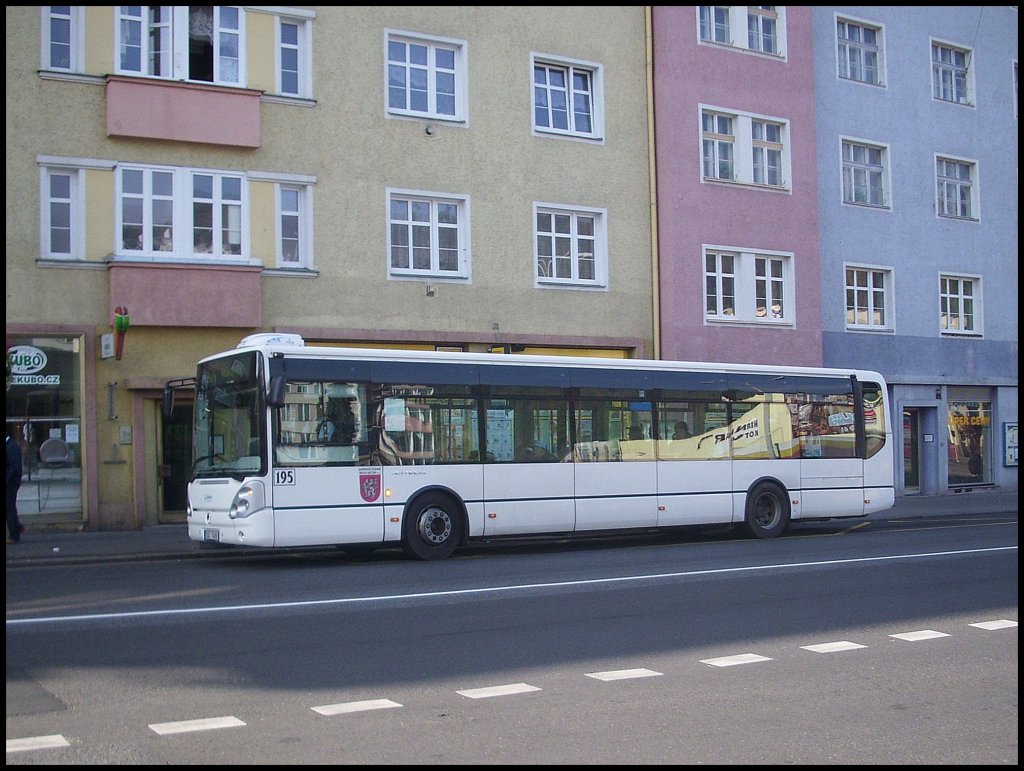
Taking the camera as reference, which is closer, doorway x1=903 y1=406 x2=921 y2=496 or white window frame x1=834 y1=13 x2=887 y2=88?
white window frame x1=834 y1=13 x2=887 y2=88

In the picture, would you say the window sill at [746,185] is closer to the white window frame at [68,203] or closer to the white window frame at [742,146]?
the white window frame at [742,146]

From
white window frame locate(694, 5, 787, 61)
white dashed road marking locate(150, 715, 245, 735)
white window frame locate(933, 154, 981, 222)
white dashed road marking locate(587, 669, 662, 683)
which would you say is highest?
white window frame locate(694, 5, 787, 61)

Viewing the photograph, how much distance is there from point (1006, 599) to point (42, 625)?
8873mm

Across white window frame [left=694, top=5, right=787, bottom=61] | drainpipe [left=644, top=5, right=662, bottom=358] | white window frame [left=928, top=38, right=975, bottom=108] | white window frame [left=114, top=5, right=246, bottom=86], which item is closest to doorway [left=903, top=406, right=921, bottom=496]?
white window frame [left=928, top=38, right=975, bottom=108]

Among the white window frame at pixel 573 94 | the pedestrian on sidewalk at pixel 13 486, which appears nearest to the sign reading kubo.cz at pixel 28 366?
the pedestrian on sidewalk at pixel 13 486

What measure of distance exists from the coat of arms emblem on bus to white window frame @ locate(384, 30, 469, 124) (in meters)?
9.77

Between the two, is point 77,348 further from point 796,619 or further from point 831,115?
point 831,115

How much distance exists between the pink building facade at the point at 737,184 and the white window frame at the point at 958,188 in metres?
5.50

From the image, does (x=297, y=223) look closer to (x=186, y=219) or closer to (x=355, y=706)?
(x=186, y=219)

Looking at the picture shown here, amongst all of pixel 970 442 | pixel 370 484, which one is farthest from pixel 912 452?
pixel 370 484

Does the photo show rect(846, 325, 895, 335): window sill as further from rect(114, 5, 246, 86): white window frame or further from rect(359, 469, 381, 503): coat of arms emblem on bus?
rect(359, 469, 381, 503): coat of arms emblem on bus

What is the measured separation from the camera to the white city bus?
574 inches

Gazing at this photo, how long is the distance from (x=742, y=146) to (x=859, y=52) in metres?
5.80

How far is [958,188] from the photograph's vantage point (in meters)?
32.5
